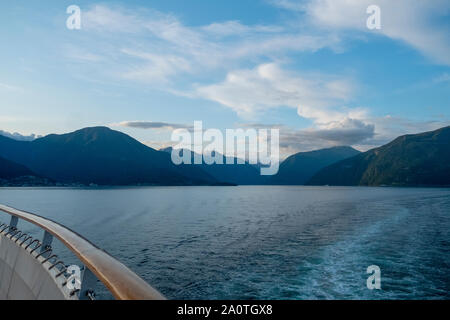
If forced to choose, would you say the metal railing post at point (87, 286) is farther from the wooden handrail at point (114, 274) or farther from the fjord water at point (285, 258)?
the fjord water at point (285, 258)

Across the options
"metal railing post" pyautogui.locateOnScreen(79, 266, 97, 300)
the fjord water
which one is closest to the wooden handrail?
"metal railing post" pyautogui.locateOnScreen(79, 266, 97, 300)

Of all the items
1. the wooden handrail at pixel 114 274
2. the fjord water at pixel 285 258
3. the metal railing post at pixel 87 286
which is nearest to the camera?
the wooden handrail at pixel 114 274

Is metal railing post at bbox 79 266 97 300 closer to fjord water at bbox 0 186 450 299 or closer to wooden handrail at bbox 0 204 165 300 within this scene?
wooden handrail at bbox 0 204 165 300

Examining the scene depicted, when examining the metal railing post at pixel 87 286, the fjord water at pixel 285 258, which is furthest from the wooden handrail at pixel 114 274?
the fjord water at pixel 285 258

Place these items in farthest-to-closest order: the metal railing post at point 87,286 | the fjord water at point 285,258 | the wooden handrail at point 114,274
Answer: the fjord water at point 285,258 < the metal railing post at point 87,286 < the wooden handrail at point 114,274

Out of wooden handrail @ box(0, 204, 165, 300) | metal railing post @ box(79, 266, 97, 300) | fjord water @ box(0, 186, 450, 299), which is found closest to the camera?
wooden handrail @ box(0, 204, 165, 300)

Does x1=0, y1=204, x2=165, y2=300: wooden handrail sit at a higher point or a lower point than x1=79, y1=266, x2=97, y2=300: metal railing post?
higher

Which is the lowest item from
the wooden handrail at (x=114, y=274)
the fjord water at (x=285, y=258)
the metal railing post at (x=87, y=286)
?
the fjord water at (x=285, y=258)

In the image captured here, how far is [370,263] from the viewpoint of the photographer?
80.1ft

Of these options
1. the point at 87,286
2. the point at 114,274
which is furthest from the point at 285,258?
the point at 114,274

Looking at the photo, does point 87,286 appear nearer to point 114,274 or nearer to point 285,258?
point 114,274
